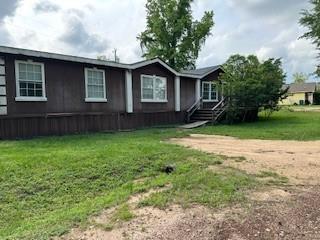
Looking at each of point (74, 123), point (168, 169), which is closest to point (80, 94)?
point (74, 123)

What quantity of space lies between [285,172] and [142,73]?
37.9 feet

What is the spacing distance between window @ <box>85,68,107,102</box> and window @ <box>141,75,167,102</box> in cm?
271

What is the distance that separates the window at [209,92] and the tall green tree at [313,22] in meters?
7.25

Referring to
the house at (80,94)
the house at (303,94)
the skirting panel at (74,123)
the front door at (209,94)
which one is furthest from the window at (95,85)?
the house at (303,94)

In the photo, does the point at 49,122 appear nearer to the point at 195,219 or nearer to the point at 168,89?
the point at 168,89

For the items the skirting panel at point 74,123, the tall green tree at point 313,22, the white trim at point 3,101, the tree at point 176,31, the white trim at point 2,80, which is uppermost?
the tree at point 176,31

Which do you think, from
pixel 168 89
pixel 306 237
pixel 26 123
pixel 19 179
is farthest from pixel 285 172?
pixel 168 89

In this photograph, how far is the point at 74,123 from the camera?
13.7 m

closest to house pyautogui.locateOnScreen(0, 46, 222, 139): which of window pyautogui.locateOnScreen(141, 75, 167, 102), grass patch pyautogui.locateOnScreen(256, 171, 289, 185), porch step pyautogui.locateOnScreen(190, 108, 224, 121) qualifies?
window pyautogui.locateOnScreen(141, 75, 167, 102)

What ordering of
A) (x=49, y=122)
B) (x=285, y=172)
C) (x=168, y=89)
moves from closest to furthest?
(x=285, y=172), (x=49, y=122), (x=168, y=89)

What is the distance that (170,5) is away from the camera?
121 ft

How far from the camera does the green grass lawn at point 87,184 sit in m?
4.48

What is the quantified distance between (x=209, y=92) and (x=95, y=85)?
10.1 meters

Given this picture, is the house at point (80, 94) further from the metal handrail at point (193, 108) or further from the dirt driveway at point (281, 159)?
the dirt driveway at point (281, 159)
